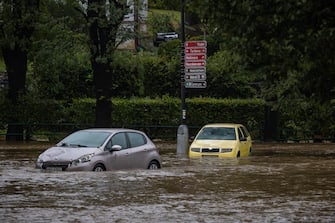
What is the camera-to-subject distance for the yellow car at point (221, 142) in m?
26.8

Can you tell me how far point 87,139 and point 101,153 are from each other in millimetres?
872

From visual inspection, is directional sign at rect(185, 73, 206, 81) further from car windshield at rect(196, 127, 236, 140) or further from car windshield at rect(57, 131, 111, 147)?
car windshield at rect(57, 131, 111, 147)

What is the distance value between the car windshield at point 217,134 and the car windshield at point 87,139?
7.78 m

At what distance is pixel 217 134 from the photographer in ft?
91.9

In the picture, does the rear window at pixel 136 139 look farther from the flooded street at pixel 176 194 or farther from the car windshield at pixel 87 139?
the flooded street at pixel 176 194

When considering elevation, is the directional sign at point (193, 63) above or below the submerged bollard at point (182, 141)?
above

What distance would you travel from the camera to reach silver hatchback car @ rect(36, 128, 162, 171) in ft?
63.2

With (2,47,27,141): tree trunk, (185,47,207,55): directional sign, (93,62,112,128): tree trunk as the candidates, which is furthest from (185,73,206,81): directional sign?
(2,47,27,141): tree trunk

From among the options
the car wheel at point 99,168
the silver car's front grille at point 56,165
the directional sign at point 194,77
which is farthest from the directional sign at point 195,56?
the silver car's front grille at point 56,165

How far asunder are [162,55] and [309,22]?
40579 millimetres

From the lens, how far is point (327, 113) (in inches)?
468

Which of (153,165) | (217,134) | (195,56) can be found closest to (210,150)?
(217,134)

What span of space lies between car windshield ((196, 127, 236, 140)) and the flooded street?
274 cm

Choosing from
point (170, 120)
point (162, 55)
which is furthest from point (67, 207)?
point (162, 55)
